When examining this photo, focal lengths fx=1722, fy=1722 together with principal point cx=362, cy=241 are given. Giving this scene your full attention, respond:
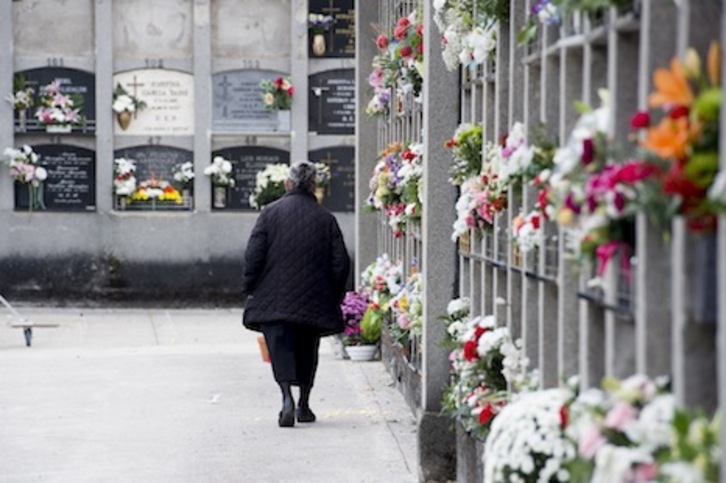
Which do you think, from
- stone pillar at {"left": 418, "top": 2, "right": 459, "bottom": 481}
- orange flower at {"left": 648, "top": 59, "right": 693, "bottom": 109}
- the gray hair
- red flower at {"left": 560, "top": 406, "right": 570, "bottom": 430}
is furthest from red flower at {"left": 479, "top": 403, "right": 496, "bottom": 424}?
the gray hair

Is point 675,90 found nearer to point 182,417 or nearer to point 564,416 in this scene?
point 564,416

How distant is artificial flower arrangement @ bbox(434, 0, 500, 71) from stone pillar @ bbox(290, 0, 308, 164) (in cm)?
1026

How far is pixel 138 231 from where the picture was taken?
17750 mm

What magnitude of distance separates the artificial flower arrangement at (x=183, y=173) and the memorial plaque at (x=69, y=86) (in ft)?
3.07

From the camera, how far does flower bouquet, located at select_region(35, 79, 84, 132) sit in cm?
1755

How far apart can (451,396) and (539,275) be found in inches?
75.6

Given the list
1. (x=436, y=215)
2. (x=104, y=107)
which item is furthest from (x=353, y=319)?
(x=104, y=107)

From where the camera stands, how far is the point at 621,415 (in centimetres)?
346

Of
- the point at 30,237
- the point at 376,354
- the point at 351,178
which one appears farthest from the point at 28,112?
the point at 376,354

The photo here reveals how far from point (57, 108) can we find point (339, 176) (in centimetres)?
301

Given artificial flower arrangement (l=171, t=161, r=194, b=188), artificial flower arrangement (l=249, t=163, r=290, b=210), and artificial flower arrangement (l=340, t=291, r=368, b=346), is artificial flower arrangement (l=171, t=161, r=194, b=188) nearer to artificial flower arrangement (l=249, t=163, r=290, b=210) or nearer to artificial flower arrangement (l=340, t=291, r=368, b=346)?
artificial flower arrangement (l=249, t=163, r=290, b=210)

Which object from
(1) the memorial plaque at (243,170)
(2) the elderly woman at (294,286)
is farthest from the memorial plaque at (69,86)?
(2) the elderly woman at (294,286)

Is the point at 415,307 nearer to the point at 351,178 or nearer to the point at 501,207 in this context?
the point at 501,207

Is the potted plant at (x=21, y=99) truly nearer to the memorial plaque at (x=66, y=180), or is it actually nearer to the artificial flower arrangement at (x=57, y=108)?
the artificial flower arrangement at (x=57, y=108)
